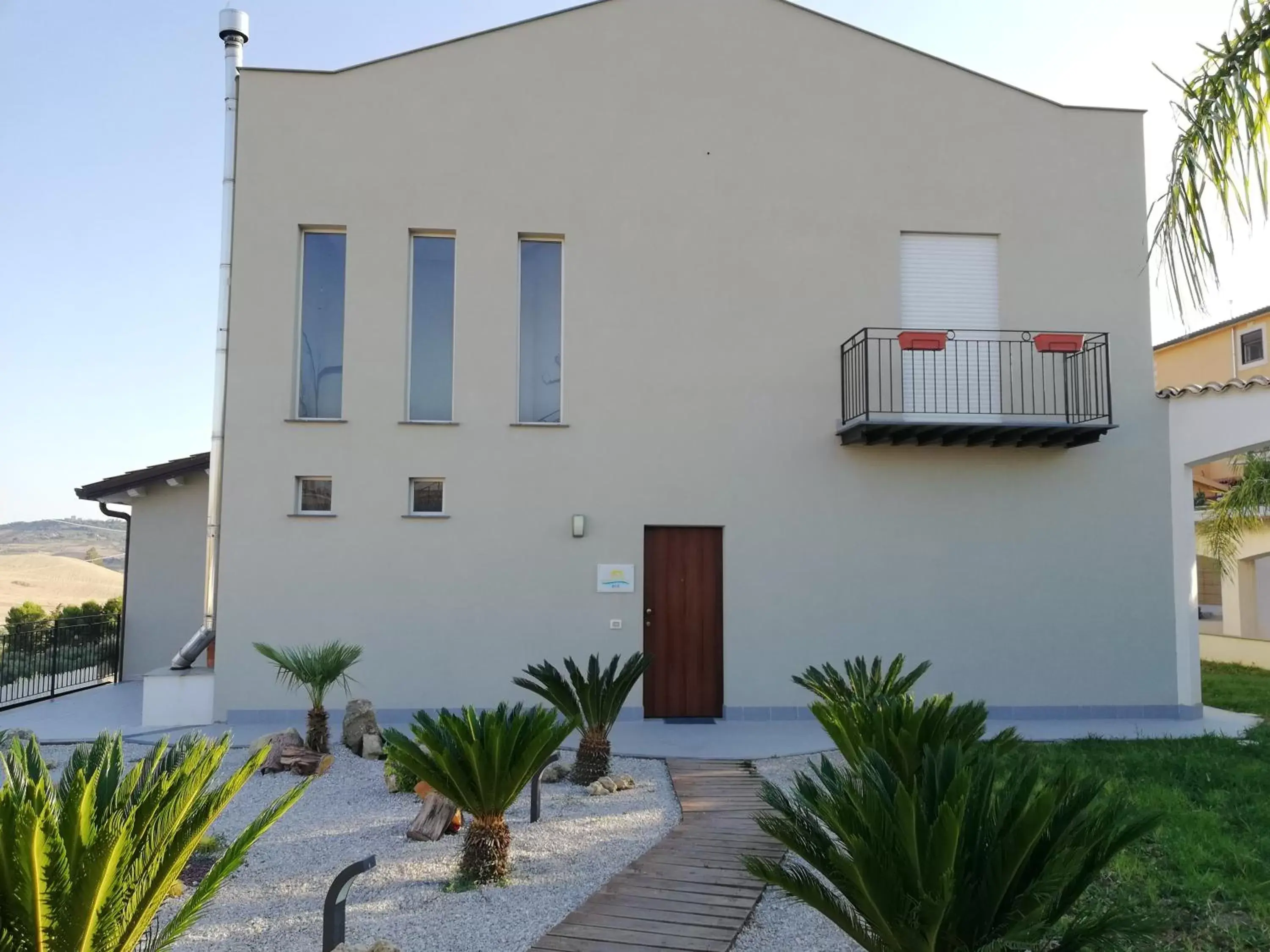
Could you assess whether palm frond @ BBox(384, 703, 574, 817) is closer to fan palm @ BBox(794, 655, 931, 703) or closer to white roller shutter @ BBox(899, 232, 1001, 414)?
fan palm @ BBox(794, 655, 931, 703)

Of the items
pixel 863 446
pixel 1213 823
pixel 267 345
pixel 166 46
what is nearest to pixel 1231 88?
pixel 1213 823

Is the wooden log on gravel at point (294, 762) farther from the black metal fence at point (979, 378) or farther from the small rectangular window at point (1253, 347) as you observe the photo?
the small rectangular window at point (1253, 347)

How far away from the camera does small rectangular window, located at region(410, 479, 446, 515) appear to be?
1002 cm

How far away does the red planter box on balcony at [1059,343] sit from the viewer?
9.84 metres

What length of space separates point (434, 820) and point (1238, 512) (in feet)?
43.8

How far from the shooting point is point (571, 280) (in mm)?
10281

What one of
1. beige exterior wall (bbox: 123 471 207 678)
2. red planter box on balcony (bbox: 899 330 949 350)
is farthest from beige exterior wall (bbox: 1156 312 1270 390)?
beige exterior wall (bbox: 123 471 207 678)

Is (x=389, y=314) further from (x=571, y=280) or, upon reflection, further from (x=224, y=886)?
(x=224, y=886)

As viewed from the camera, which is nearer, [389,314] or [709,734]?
[709,734]

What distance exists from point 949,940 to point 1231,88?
3.29 metres

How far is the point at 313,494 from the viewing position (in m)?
10.0

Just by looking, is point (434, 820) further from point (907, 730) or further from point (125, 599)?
point (125, 599)

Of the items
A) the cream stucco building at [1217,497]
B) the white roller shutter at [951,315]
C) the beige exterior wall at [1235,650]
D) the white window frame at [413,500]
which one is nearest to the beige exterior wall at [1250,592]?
the cream stucco building at [1217,497]

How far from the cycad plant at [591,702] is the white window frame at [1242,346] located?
57.6 feet
